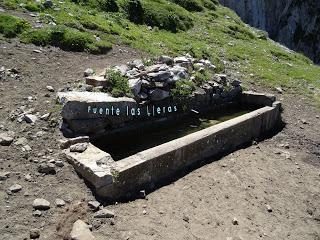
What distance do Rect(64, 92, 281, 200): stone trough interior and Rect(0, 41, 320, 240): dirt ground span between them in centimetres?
29

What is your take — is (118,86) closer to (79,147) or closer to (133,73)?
(133,73)

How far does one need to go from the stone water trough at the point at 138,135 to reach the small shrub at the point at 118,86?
0.28 metres

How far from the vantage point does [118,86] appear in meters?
10.8

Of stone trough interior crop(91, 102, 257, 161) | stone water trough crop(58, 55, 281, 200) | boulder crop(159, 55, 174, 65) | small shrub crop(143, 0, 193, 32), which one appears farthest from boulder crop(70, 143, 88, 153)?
small shrub crop(143, 0, 193, 32)

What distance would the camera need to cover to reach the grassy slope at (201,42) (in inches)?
657

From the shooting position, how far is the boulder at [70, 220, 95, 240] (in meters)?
6.59

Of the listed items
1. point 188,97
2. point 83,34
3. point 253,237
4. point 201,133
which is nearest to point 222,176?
point 201,133

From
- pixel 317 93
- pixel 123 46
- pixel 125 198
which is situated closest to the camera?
pixel 125 198

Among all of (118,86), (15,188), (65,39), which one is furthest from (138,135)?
(65,39)

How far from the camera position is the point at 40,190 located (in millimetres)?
7586

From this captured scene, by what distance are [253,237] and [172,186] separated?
198cm

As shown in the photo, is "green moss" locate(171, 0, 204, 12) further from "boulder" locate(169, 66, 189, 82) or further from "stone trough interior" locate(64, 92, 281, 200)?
"boulder" locate(169, 66, 189, 82)

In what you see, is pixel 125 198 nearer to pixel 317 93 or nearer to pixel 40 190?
pixel 40 190

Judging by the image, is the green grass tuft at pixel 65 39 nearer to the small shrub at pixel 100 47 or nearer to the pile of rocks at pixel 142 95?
the small shrub at pixel 100 47
